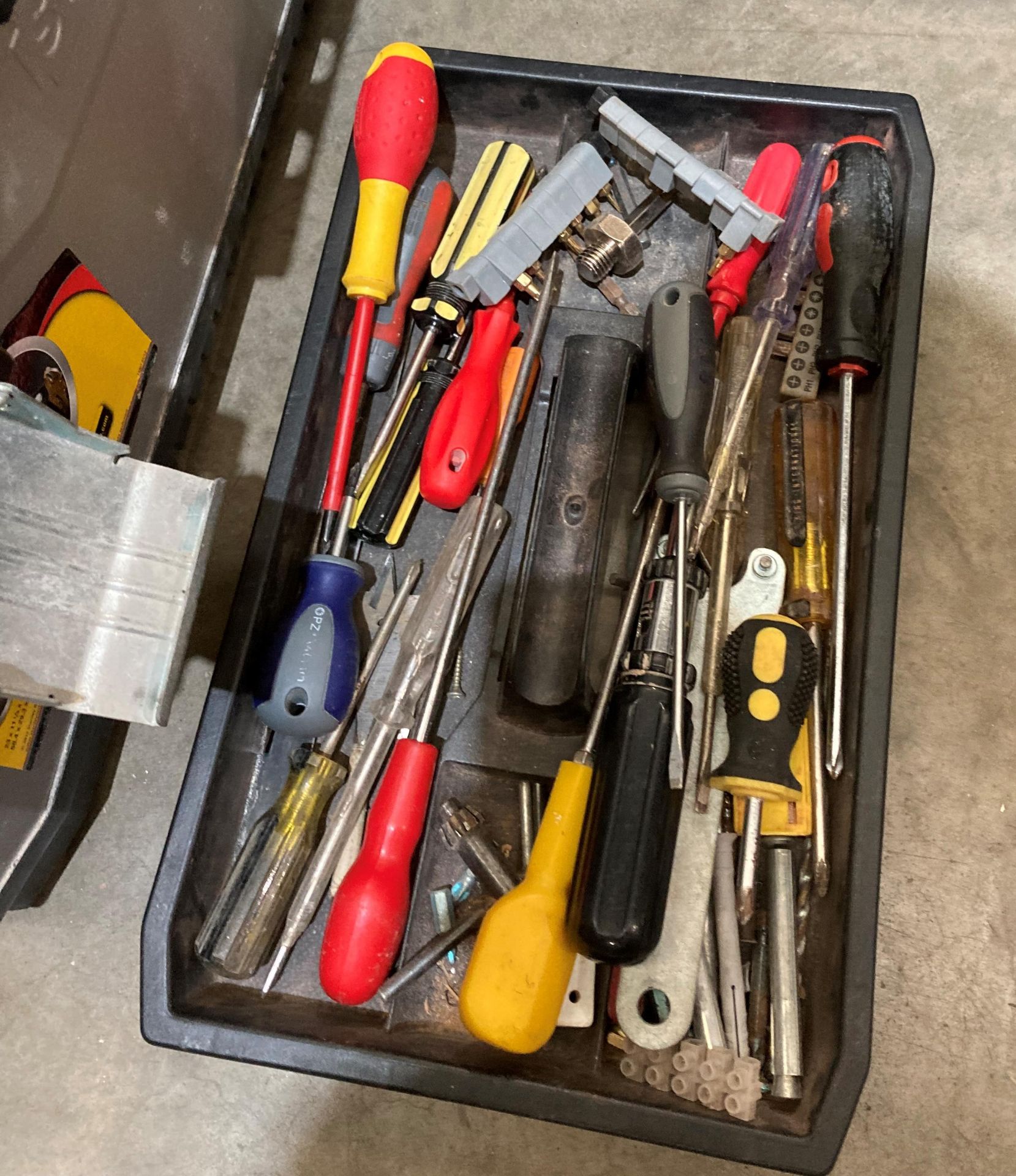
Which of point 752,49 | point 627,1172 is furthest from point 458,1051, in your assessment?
point 752,49

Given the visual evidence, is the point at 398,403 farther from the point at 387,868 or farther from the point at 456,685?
the point at 387,868

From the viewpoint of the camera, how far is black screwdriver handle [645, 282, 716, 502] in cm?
71

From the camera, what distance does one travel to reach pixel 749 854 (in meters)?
0.70

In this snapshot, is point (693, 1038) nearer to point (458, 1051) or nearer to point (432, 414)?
point (458, 1051)

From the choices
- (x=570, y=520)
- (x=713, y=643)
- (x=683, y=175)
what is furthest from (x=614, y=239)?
(x=713, y=643)

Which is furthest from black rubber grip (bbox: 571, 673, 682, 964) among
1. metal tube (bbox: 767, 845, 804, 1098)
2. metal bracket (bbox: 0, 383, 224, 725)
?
metal bracket (bbox: 0, 383, 224, 725)

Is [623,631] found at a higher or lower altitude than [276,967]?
higher

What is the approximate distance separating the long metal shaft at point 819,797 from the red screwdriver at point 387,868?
12.5 inches

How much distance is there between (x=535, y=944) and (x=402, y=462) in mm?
438

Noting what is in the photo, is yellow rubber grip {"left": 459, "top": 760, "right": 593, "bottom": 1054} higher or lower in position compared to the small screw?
lower

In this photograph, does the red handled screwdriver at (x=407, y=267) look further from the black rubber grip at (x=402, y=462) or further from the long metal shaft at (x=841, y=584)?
the long metal shaft at (x=841, y=584)

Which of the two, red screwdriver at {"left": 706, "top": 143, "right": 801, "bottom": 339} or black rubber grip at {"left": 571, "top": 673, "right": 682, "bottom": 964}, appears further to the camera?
red screwdriver at {"left": 706, "top": 143, "right": 801, "bottom": 339}


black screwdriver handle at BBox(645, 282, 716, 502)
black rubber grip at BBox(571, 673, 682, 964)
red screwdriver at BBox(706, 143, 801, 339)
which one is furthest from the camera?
red screwdriver at BBox(706, 143, 801, 339)

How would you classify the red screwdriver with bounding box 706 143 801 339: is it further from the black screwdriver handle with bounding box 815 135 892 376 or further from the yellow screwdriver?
the yellow screwdriver
